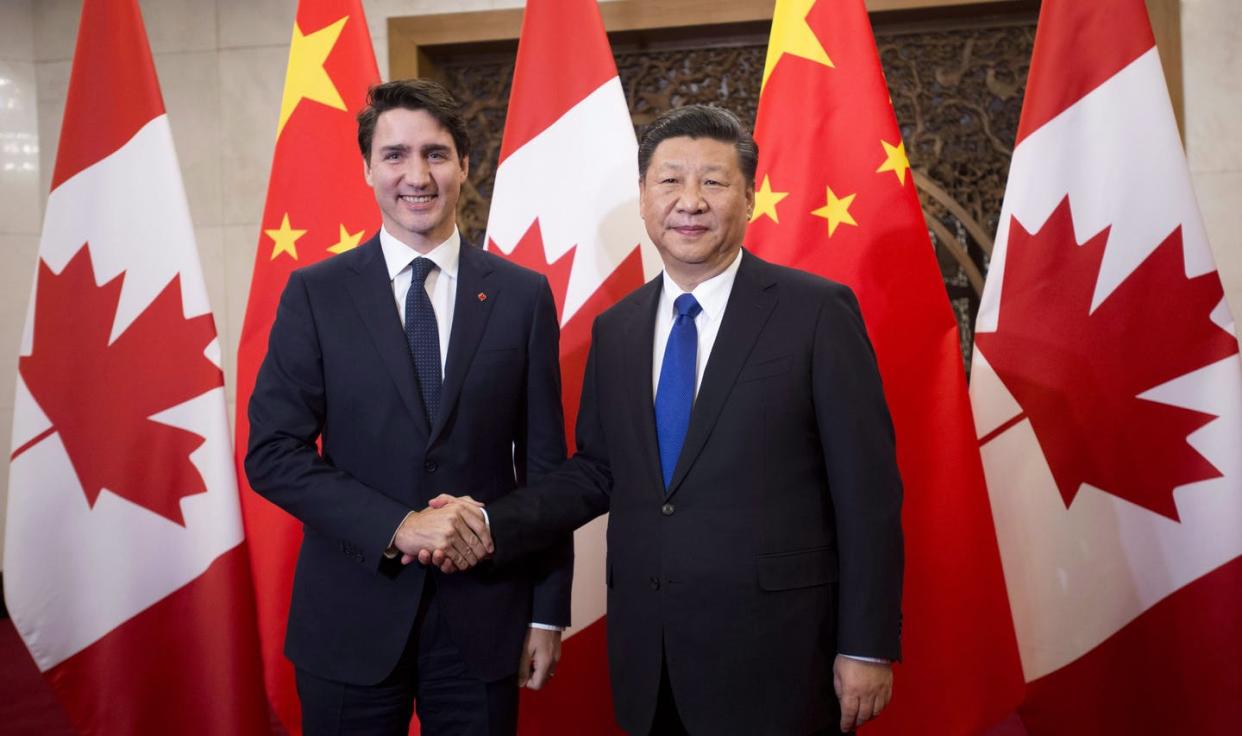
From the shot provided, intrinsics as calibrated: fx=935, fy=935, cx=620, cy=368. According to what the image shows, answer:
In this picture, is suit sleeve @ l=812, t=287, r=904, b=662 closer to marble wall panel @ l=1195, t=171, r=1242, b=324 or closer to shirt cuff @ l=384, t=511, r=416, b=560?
shirt cuff @ l=384, t=511, r=416, b=560

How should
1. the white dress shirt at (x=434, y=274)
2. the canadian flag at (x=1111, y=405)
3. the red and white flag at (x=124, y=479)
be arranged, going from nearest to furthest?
the white dress shirt at (x=434, y=274), the canadian flag at (x=1111, y=405), the red and white flag at (x=124, y=479)

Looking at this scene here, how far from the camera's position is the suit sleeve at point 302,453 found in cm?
141

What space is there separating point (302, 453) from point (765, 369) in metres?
0.74

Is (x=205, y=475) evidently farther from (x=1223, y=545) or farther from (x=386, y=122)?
(x=1223, y=545)

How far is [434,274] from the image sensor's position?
5.27ft

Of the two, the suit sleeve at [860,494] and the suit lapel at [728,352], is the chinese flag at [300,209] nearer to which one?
the suit lapel at [728,352]

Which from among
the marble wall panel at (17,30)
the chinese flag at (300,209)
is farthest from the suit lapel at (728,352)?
the marble wall panel at (17,30)

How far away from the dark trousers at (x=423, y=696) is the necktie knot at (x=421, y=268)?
1.61 ft

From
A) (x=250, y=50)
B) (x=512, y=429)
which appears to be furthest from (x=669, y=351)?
(x=250, y=50)

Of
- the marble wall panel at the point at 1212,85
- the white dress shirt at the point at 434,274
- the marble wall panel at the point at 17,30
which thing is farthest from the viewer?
the marble wall panel at the point at 17,30

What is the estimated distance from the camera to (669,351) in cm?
150

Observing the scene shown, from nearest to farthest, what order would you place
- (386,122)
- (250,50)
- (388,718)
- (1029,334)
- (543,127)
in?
(388,718)
(386,122)
(1029,334)
(543,127)
(250,50)

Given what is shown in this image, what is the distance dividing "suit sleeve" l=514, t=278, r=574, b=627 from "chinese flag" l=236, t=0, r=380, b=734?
951 mm

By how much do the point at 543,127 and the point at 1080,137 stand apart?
124cm
